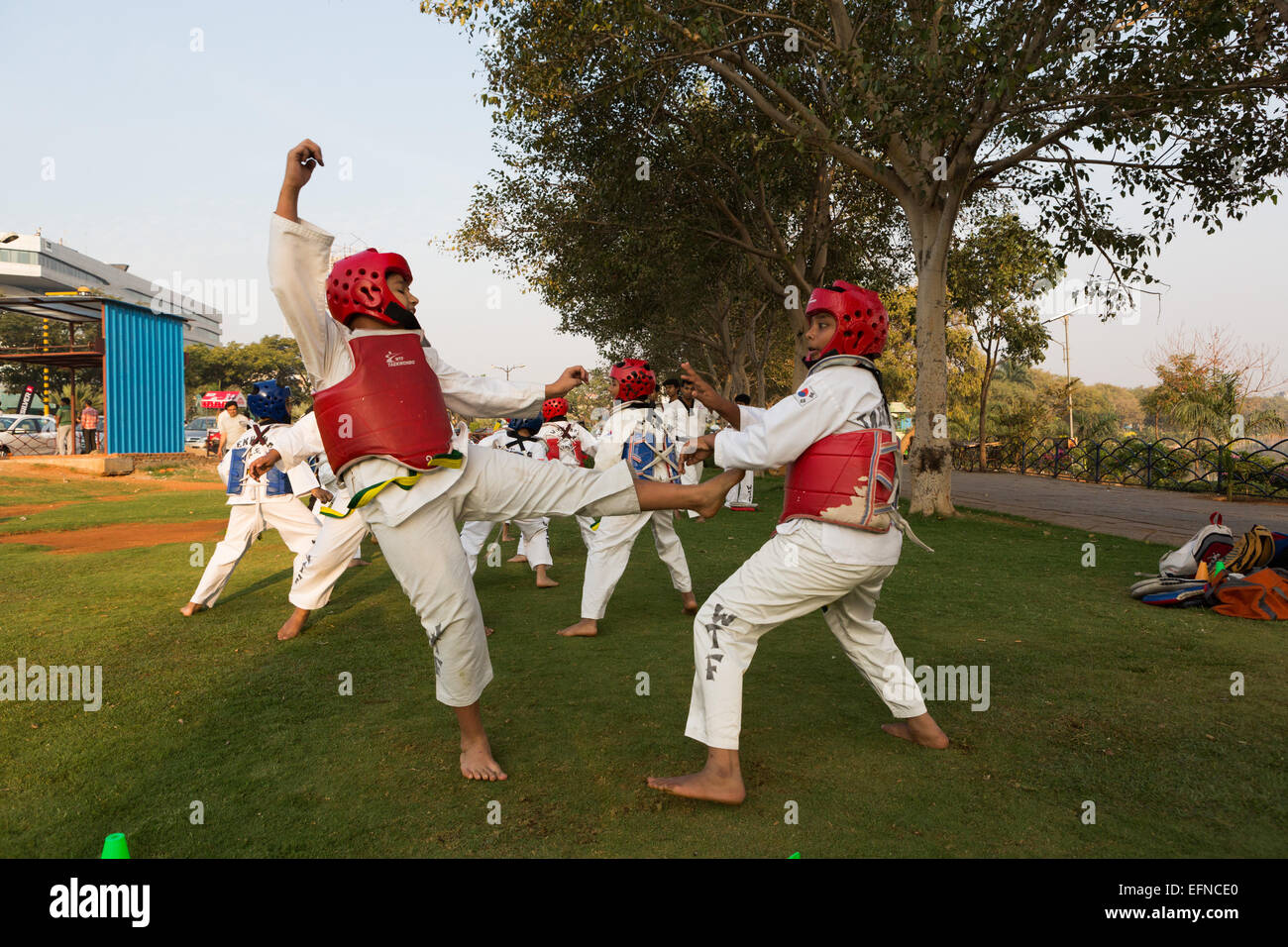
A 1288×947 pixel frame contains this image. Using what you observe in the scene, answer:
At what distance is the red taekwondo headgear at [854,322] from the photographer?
3.53m

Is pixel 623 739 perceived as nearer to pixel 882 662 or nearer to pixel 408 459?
pixel 882 662

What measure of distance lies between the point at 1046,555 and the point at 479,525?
6587mm

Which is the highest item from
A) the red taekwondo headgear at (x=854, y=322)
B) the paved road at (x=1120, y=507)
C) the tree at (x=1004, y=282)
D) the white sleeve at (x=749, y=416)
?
the tree at (x=1004, y=282)

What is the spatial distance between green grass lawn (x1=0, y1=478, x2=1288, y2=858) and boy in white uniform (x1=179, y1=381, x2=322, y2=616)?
1.35ft

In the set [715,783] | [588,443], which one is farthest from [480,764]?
[588,443]

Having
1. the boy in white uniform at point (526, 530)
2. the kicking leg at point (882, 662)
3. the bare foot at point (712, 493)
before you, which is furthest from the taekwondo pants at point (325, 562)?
the kicking leg at point (882, 662)

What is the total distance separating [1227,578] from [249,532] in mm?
8277

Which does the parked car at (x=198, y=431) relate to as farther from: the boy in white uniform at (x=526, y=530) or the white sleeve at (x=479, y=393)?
the white sleeve at (x=479, y=393)

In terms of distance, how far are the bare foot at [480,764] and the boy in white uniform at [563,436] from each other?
4.64 metres

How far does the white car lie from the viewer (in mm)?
27766

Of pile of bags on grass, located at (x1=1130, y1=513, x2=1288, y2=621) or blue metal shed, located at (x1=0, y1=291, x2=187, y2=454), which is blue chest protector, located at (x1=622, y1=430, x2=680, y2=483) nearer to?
pile of bags on grass, located at (x1=1130, y1=513, x2=1288, y2=621)

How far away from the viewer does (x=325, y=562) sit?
5965 mm

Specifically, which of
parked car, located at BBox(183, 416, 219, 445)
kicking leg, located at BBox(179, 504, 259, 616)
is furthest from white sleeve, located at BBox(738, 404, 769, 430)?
parked car, located at BBox(183, 416, 219, 445)

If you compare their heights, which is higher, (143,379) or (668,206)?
(668,206)
